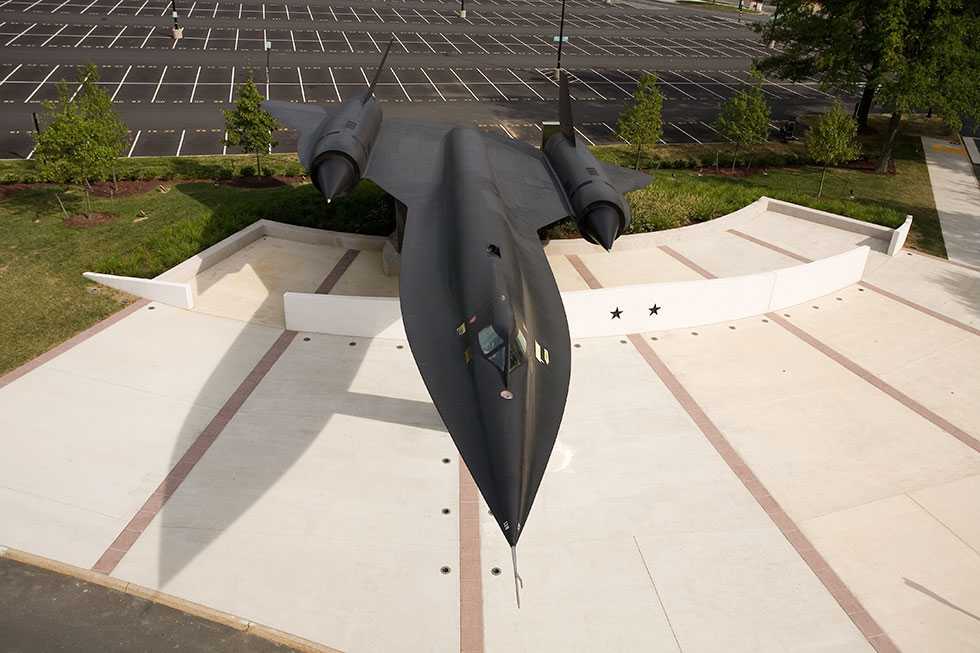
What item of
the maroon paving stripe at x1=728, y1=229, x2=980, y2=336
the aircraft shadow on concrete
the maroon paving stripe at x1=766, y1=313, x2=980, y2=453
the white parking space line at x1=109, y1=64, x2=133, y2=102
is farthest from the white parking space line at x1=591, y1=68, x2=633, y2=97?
the aircraft shadow on concrete

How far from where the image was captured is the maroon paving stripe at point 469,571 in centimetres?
1120

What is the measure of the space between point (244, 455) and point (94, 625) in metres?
4.44

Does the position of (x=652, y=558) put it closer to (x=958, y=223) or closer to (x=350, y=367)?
(x=350, y=367)

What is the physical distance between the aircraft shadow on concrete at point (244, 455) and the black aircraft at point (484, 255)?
4132 mm

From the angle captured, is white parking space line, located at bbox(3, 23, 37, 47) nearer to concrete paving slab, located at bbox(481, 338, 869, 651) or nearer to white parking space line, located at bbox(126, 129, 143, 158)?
white parking space line, located at bbox(126, 129, 143, 158)

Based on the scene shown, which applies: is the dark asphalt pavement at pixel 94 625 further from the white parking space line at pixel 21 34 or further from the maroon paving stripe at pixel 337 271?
the white parking space line at pixel 21 34

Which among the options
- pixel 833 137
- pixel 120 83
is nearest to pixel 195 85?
pixel 120 83

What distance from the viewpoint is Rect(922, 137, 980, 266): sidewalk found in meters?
29.2

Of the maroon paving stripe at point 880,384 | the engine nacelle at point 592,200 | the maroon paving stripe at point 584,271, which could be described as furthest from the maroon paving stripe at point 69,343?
the maroon paving stripe at point 880,384

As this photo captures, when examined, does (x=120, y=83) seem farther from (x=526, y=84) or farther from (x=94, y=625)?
(x=94, y=625)

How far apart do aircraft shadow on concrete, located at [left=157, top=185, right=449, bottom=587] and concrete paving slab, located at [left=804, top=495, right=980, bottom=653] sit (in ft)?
28.9

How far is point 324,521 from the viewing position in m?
13.3

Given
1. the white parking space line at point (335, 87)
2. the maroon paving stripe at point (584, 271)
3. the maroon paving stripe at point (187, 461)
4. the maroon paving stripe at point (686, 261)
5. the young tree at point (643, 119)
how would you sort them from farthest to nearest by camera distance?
the white parking space line at point (335, 87) < the young tree at point (643, 119) < the maroon paving stripe at point (686, 261) < the maroon paving stripe at point (584, 271) < the maroon paving stripe at point (187, 461)

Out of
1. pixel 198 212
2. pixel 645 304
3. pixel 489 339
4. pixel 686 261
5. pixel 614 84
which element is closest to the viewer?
pixel 489 339
